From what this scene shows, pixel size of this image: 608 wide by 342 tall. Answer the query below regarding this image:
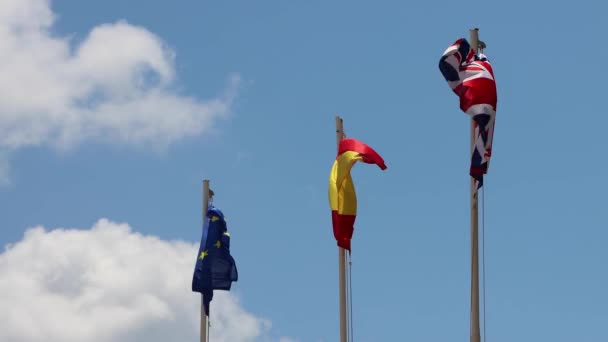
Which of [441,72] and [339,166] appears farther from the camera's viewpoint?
[339,166]

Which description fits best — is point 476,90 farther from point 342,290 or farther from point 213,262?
point 213,262

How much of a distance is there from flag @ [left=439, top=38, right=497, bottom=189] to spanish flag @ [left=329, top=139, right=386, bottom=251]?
615 cm

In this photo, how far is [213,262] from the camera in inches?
2009

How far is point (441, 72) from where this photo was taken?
39.0 meters

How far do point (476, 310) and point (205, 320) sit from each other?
52.7 ft

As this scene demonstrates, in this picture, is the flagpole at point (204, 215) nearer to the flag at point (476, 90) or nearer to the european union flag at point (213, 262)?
the european union flag at point (213, 262)

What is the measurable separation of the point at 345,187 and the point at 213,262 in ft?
26.3

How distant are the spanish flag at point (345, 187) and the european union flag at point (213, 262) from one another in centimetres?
721

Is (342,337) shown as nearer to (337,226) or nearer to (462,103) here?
(337,226)

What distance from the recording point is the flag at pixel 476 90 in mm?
37500

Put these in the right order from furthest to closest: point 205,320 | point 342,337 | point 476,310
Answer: point 205,320 → point 342,337 → point 476,310

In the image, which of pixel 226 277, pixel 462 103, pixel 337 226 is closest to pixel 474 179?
pixel 462 103

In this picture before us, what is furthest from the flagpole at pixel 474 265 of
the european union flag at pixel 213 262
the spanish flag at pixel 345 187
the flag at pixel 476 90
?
the european union flag at pixel 213 262

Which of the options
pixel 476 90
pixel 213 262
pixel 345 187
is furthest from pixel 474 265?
pixel 213 262
